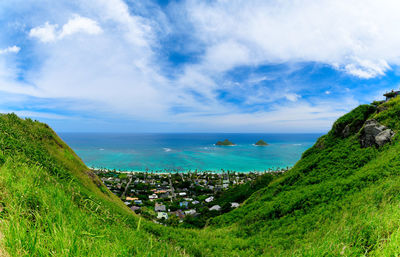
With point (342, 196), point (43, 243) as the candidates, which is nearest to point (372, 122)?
point (342, 196)

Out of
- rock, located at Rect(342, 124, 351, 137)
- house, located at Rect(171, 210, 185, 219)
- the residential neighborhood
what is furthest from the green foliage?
house, located at Rect(171, 210, 185, 219)

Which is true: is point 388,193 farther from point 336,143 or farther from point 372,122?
point 336,143

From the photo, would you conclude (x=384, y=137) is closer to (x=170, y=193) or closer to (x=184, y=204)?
(x=184, y=204)

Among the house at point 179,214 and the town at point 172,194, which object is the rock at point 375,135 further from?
the house at point 179,214

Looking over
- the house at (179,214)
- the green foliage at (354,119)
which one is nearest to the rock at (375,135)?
the green foliage at (354,119)

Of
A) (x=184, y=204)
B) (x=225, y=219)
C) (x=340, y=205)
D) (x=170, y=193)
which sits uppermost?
(x=340, y=205)

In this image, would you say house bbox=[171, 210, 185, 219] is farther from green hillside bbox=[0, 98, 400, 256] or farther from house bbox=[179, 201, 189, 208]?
green hillside bbox=[0, 98, 400, 256]

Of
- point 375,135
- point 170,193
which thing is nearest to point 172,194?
point 170,193
